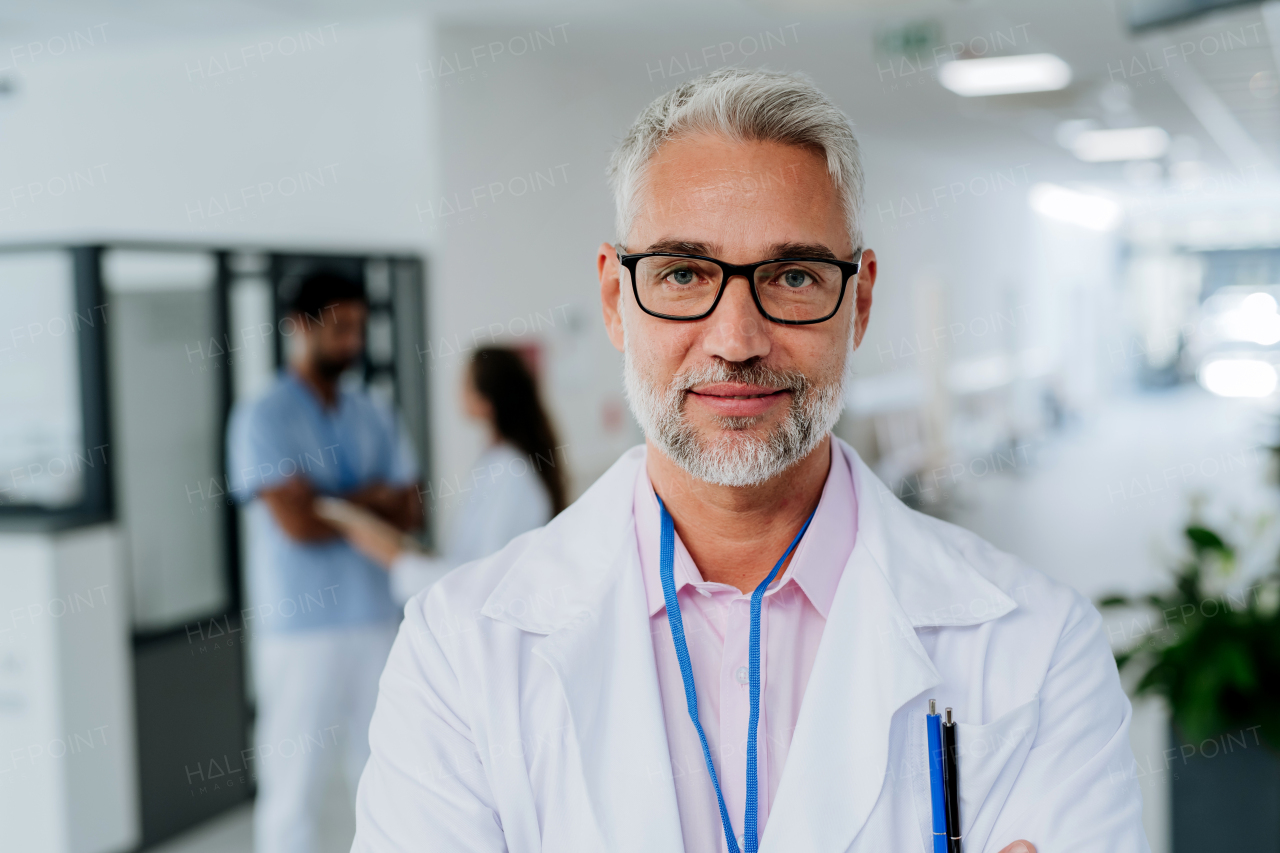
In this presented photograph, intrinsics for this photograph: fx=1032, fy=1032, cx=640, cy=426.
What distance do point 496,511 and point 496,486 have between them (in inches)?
2.9

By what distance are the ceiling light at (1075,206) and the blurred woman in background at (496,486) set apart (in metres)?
13.1

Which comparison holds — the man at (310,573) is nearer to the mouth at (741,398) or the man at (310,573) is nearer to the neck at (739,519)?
the neck at (739,519)

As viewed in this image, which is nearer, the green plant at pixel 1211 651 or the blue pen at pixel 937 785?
the blue pen at pixel 937 785

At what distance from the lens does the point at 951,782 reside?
110cm

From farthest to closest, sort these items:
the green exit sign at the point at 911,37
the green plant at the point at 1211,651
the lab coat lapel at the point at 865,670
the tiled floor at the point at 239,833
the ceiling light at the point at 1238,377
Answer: the ceiling light at the point at 1238,377, the green exit sign at the point at 911,37, the tiled floor at the point at 239,833, the green plant at the point at 1211,651, the lab coat lapel at the point at 865,670

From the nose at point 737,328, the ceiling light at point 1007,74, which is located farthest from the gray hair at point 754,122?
the ceiling light at point 1007,74

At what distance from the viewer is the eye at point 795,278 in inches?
45.2

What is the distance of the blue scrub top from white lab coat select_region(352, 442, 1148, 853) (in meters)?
2.00

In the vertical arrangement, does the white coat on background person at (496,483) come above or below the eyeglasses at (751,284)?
below

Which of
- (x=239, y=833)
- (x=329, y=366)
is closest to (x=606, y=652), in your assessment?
(x=329, y=366)

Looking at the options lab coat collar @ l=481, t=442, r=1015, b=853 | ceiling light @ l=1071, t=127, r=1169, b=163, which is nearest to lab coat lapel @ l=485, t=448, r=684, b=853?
lab coat collar @ l=481, t=442, r=1015, b=853

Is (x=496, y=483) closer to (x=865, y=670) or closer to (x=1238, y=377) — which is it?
(x=865, y=670)

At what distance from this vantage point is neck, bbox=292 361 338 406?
3.34m

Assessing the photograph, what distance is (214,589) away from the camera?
13.3 feet
